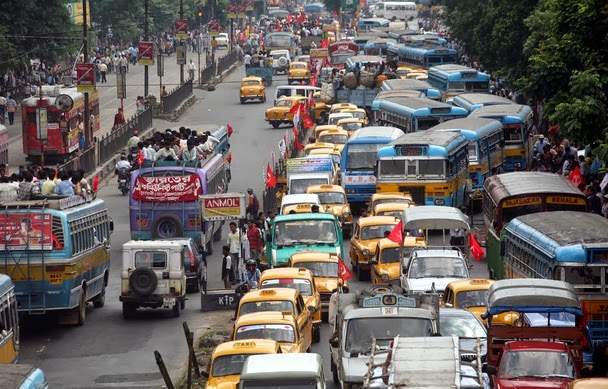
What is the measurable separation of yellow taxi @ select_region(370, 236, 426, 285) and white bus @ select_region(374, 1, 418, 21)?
134m

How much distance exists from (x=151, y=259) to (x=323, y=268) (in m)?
3.77

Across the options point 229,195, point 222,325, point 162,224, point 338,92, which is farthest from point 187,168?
point 338,92

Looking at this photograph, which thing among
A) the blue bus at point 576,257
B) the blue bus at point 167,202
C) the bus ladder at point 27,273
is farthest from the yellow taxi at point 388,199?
the bus ladder at point 27,273

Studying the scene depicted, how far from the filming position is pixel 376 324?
77.3 ft

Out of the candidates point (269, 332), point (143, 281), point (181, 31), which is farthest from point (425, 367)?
point (181, 31)

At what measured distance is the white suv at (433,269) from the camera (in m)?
30.3

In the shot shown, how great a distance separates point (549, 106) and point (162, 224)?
10453 millimetres

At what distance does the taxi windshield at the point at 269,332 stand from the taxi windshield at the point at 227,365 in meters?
2.12

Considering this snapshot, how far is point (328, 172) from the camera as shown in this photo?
46156 mm

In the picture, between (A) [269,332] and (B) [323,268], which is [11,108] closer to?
(B) [323,268]

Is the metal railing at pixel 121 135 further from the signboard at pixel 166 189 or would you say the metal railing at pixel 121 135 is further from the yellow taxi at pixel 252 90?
the signboard at pixel 166 189

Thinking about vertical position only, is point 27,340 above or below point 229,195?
below

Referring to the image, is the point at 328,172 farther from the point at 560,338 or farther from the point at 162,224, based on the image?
the point at 560,338

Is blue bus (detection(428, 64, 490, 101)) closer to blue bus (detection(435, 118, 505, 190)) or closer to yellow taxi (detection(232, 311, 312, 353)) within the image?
blue bus (detection(435, 118, 505, 190))
